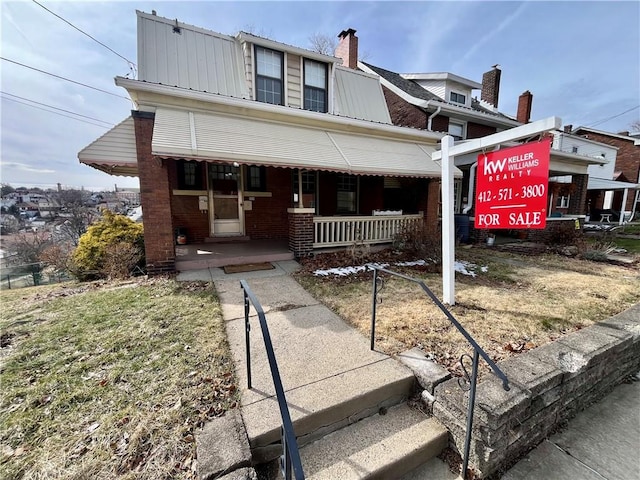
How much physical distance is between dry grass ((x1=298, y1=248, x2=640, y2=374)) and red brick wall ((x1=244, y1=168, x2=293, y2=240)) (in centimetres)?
368

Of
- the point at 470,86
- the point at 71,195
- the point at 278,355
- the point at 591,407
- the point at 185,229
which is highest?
the point at 470,86

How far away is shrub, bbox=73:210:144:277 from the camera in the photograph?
595 cm

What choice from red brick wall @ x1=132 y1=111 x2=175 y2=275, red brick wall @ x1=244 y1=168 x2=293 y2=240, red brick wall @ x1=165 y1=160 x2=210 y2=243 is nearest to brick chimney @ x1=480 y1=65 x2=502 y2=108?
red brick wall @ x1=244 y1=168 x2=293 y2=240

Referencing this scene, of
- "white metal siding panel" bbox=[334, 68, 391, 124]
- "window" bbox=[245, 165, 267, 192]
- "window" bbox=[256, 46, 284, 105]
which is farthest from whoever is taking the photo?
"white metal siding panel" bbox=[334, 68, 391, 124]

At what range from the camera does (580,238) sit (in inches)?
379

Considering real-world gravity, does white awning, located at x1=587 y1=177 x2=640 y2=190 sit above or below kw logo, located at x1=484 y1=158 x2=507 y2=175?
above

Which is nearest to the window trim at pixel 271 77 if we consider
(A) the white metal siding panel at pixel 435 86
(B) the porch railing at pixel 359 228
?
(B) the porch railing at pixel 359 228

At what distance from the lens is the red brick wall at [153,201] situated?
18.5ft

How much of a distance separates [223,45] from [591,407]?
10.7m

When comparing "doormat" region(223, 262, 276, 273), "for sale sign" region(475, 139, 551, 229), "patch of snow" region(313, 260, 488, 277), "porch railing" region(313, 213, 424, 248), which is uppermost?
"for sale sign" region(475, 139, 551, 229)

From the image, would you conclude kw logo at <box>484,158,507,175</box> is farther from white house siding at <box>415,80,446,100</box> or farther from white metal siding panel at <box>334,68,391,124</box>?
white house siding at <box>415,80,446,100</box>

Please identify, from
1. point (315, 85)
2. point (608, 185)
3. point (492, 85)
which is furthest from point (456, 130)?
point (608, 185)

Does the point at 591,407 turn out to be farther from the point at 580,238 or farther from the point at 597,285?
the point at 580,238

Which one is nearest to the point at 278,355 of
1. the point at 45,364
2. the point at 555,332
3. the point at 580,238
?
the point at 45,364
